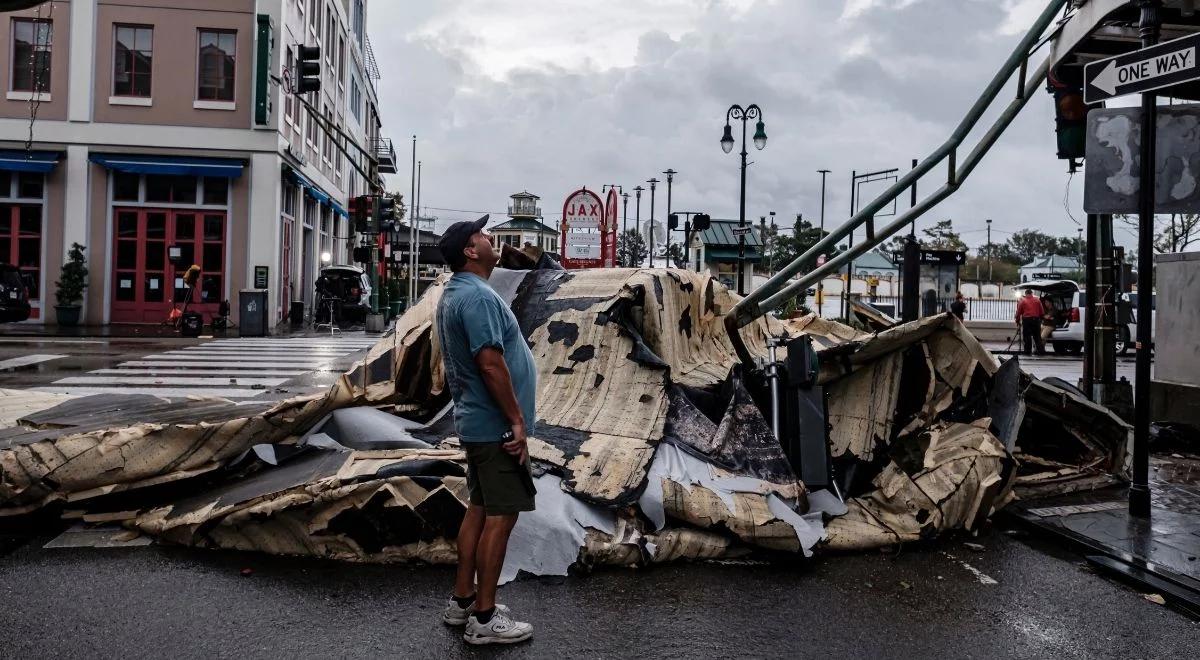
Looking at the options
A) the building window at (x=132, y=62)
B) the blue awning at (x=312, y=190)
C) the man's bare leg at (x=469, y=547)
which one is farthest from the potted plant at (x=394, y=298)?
the man's bare leg at (x=469, y=547)

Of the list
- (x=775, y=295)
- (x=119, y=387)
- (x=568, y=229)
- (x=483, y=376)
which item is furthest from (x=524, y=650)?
(x=568, y=229)

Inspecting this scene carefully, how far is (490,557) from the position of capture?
3.53m

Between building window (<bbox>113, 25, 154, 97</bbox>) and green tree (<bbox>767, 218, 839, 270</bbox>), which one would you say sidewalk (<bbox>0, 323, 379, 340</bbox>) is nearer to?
building window (<bbox>113, 25, 154, 97</bbox>)

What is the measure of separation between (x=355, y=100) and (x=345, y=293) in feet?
74.7

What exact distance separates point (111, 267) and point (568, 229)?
38.5ft

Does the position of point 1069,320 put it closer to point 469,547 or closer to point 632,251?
point 469,547

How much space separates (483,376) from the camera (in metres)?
3.43

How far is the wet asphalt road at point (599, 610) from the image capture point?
3.49 meters

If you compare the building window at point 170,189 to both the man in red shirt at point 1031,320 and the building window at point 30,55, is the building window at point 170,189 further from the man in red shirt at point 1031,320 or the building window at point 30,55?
the man in red shirt at point 1031,320

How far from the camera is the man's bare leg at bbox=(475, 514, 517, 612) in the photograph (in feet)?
11.5

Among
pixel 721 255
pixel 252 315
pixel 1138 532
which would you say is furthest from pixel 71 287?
pixel 721 255

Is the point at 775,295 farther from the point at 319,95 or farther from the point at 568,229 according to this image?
the point at 319,95

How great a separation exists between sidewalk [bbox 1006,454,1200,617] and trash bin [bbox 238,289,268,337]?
17.8 m

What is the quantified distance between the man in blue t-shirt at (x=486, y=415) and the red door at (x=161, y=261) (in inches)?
849
